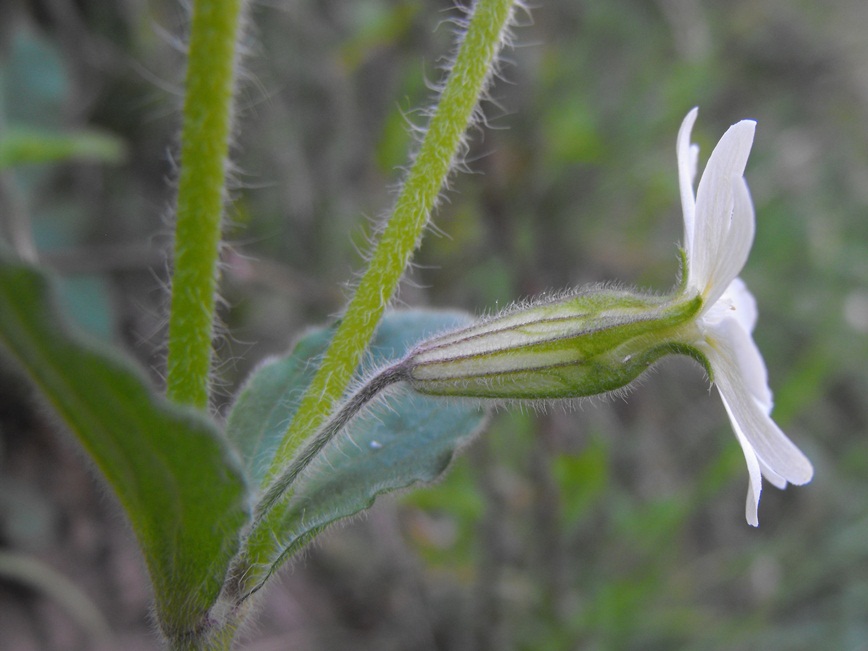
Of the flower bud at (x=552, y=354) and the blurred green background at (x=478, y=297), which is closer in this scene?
the flower bud at (x=552, y=354)

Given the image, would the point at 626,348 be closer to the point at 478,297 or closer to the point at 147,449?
the point at 147,449

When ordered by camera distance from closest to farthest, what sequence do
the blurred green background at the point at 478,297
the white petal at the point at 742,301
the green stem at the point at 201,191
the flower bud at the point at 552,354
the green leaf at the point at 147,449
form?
the green leaf at the point at 147,449 → the green stem at the point at 201,191 → the flower bud at the point at 552,354 → the white petal at the point at 742,301 → the blurred green background at the point at 478,297

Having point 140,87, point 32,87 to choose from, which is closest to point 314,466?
point 32,87

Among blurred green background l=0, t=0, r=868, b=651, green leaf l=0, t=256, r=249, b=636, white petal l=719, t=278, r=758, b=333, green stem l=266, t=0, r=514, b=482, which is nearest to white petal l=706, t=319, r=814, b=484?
white petal l=719, t=278, r=758, b=333

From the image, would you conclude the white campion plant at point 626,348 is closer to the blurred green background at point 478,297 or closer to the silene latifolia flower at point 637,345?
the silene latifolia flower at point 637,345

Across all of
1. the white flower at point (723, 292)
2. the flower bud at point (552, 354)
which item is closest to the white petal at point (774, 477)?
the white flower at point (723, 292)

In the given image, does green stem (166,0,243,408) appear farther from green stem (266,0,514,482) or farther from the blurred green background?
the blurred green background

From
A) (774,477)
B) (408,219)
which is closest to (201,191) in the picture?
(408,219)
